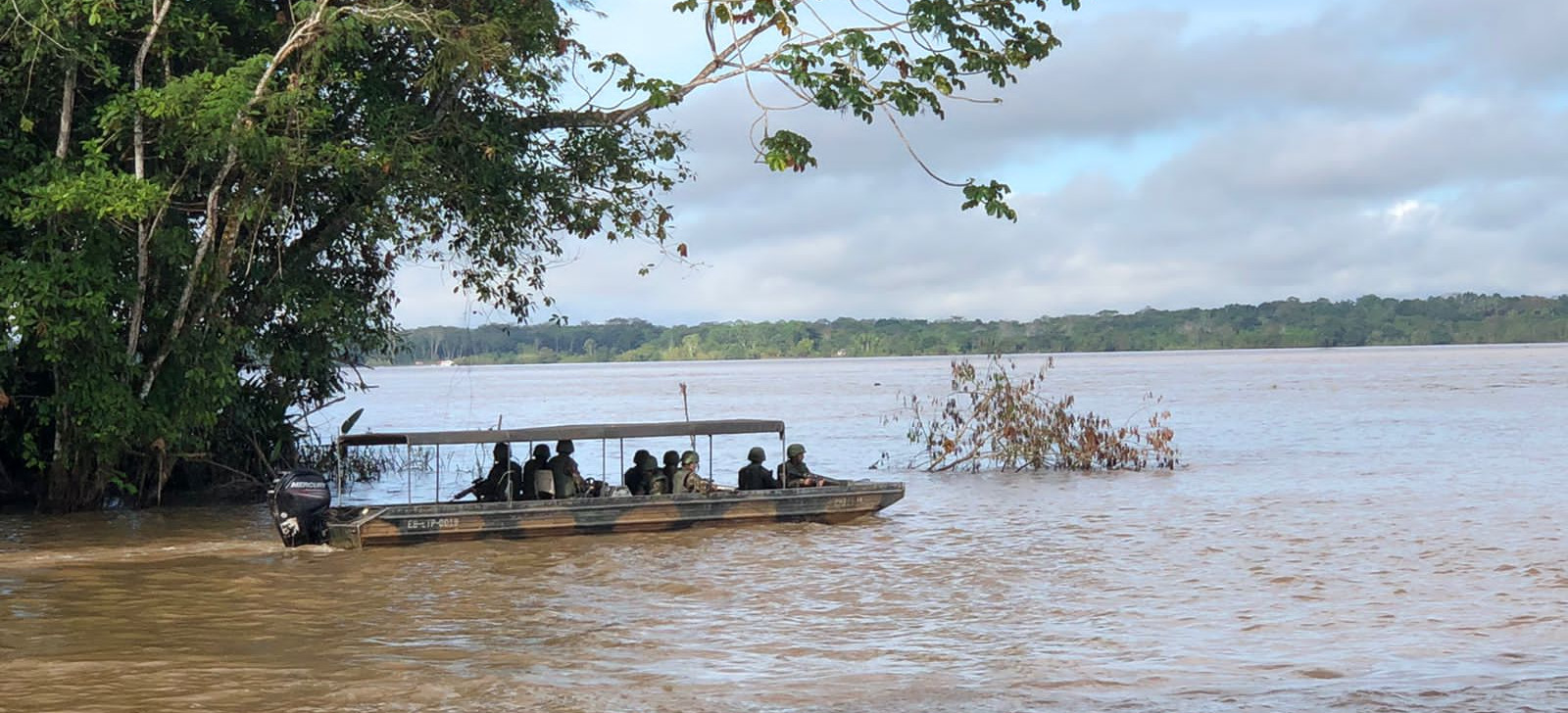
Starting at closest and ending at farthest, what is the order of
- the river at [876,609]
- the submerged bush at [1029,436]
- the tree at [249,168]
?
the river at [876,609], the tree at [249,168], the submerged bush at [1029,436]

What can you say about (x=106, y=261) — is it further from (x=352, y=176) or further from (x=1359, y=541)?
(x=1359, y=541)

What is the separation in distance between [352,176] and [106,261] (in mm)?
2967

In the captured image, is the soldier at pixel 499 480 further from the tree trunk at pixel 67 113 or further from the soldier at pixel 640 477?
the tree trunk at pixel 67 113

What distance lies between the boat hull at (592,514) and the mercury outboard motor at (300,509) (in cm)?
17

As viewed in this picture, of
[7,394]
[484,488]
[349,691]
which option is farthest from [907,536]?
[7,394]

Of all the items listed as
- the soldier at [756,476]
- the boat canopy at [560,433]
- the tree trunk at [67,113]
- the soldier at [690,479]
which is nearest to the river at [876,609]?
the soldier at [690,479]

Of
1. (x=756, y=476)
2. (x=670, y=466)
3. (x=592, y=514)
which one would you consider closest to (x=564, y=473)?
(x=592, y=514)

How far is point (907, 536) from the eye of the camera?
1836 cm

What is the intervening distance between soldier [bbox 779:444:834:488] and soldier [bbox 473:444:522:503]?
3363 millimetres

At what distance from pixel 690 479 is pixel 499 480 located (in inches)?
89.0

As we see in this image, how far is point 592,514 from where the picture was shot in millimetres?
17500

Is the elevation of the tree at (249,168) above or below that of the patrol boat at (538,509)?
above

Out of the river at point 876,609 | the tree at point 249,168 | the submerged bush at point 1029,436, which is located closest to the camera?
the river at point 876,609

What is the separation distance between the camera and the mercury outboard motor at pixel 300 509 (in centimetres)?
1669
